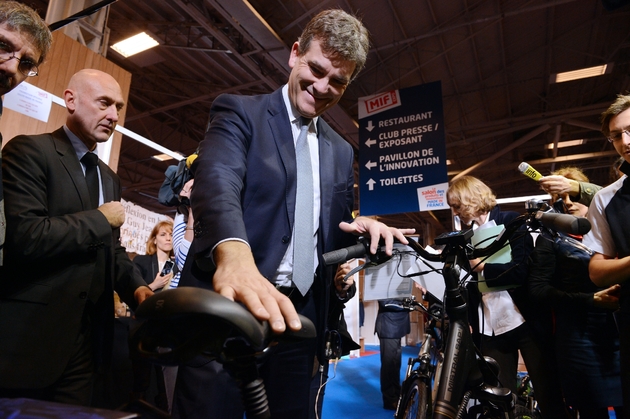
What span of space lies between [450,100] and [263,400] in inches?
414

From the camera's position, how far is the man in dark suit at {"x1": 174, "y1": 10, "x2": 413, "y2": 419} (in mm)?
905

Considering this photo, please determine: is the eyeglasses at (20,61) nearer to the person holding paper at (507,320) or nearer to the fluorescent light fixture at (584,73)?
the person holding paper at (507,320)

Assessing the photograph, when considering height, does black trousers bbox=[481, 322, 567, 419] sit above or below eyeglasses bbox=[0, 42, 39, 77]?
below

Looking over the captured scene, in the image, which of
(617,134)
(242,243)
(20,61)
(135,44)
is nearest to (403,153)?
(617,134)

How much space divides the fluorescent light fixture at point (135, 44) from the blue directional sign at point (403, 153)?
4.09 m

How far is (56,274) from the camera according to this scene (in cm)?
154

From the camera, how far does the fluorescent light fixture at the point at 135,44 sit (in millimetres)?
7260

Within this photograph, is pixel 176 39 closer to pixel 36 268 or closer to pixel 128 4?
pixel 128 4

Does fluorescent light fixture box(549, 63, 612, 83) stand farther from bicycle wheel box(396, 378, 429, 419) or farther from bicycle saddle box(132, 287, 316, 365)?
bicycle saddle box(132, 287, 316, 365)

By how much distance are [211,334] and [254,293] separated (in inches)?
3.3

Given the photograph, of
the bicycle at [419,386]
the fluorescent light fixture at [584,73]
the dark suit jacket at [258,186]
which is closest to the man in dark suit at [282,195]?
the dark suit jacket at [258,186]

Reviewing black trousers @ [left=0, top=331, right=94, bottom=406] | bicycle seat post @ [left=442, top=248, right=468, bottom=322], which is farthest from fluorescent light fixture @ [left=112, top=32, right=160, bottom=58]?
bicycle seat post @ [left=442, top=248, right=468, bottom=322]

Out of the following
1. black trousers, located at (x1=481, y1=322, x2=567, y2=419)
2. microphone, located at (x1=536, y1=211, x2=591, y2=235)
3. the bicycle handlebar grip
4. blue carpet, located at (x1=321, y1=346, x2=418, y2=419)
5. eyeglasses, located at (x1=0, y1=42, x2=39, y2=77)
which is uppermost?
eyeglasses, located at (x1=0, y1=42, x2=39, y2=77)

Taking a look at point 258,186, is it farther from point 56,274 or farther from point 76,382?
point 76,382
